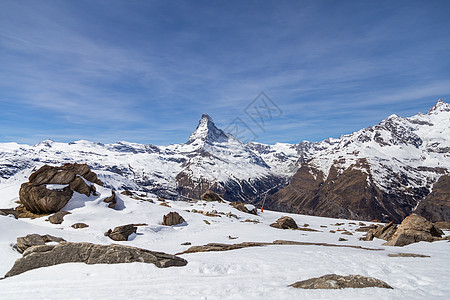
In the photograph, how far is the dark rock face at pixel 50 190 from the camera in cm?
3466

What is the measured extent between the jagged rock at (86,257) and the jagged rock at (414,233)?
769 inches

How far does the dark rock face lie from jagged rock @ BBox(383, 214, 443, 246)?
3884cm

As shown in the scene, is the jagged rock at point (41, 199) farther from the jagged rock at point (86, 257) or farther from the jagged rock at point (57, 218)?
the jagged rock at point (86, 257)

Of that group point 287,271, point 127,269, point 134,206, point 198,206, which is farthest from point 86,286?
point 198,206

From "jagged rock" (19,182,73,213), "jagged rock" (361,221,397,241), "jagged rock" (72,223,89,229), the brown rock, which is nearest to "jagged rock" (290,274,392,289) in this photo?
"jagged rock" (361,221,397,241)

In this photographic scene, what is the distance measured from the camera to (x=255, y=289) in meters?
9.25

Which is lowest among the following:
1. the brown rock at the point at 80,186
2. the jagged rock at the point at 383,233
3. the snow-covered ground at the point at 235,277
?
the jagged rock at the point at 383,233

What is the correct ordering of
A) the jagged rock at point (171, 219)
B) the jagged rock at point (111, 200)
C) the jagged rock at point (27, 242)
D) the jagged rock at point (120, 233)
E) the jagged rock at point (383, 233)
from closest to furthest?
the jagged rock at point (27, 242) < the jagged rock at point (383, 233) < the jagged rock at point (120, 233) < the jagged rock at point (171, 219) < the jagged rock at point (111, 200)

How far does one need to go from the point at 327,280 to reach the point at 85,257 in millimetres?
11031

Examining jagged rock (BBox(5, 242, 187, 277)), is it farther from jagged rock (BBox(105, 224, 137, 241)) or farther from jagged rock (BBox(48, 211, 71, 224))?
jagged rock (BBox(48, 211, 71, 224))

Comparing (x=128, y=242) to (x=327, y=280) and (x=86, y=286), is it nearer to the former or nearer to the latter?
(x=86, y=286)

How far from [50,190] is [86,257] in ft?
Answer: 94.0

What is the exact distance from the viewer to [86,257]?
41.5ft

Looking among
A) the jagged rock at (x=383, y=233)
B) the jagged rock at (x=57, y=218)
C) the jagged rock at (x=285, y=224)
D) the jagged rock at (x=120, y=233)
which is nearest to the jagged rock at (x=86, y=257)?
the jagged rock at (x=120, y=233)
